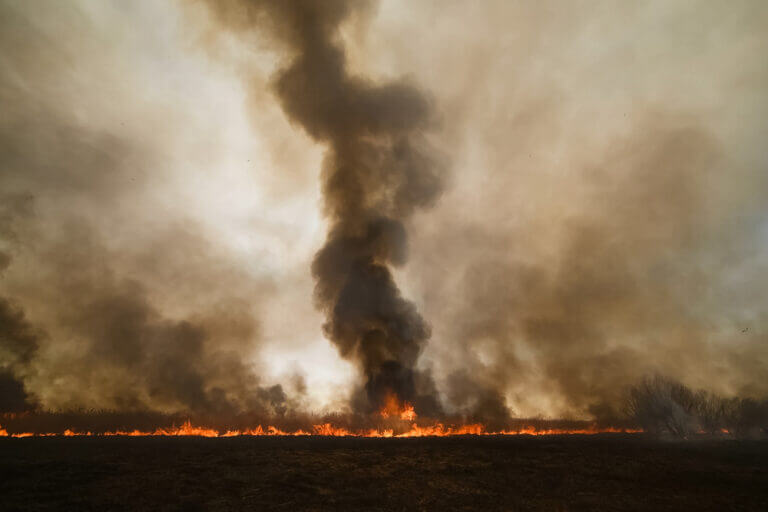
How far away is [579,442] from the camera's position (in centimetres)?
4362

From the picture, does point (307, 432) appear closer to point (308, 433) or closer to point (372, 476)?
point (308, 433)

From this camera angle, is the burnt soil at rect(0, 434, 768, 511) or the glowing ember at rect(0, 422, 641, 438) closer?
the burnt soil at rect(0, 434, 768, 511)

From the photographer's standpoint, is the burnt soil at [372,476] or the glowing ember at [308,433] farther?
the glowing ember at [308,433]

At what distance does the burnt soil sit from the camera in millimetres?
23938

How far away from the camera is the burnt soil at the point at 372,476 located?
23.9 m

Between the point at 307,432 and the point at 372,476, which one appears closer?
the point at 372,476

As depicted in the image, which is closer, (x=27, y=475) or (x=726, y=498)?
(x=726, y=498)

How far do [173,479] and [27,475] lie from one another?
10.4 meters

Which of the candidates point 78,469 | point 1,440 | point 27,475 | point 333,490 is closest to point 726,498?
point 333,490

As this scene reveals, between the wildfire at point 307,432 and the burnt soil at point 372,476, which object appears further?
the wildfire at point 307,432

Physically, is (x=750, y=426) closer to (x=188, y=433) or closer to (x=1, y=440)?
(x=188, y=433)

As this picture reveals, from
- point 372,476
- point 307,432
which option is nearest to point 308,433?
point 307,432

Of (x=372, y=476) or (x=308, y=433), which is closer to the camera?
(x=372, y=476)

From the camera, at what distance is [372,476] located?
29.4 m
